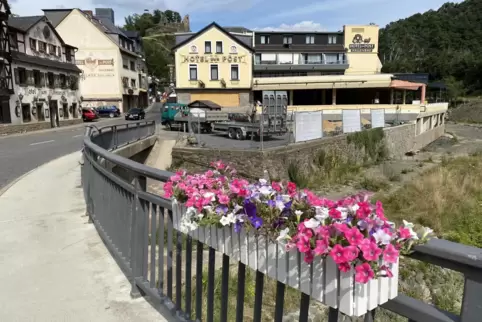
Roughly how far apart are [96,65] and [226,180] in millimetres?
58501

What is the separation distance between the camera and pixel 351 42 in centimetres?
6494

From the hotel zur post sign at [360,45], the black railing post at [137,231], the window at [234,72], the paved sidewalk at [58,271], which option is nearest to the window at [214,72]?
the window at [234,72]

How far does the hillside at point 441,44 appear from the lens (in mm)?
95188

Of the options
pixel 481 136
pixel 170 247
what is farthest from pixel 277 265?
pixel 481 136

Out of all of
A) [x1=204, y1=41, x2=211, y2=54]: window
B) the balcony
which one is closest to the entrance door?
[x1=204, y1=41, x2=211, y2=54]: window

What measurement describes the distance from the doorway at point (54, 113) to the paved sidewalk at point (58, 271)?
109 ft

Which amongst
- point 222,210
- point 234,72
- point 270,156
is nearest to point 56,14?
point 234,72

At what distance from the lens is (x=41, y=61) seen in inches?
1531

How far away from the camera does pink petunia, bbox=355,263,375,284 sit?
62.8 inches

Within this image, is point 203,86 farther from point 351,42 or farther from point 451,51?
point 451,51

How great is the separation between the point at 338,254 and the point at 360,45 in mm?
69268

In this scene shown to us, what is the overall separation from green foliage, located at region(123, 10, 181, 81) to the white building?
202 ft

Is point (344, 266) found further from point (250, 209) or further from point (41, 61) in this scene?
point (41, 61)

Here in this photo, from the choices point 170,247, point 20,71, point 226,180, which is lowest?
point 170,247
